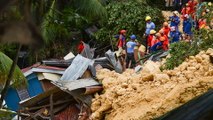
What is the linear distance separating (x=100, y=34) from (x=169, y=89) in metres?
12.3

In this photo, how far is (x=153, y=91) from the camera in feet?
39.5

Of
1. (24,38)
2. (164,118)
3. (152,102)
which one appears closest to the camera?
(24,38)

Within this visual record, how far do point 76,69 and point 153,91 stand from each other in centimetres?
476

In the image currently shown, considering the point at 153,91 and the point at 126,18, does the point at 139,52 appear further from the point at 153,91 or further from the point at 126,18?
the point at 153,91

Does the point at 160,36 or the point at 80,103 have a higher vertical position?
the point at 160,36

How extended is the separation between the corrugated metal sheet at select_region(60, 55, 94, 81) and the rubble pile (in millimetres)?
1238

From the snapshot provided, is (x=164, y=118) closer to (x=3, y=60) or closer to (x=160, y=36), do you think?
(x=3, y=60)

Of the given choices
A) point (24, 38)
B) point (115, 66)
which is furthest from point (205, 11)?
point (24, 38)

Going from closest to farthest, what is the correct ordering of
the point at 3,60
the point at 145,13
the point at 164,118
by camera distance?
the point at 3,60
the point at 164,118
the point at 145,13

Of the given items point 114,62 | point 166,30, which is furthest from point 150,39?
point 114,62

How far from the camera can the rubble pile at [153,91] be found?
10492mm

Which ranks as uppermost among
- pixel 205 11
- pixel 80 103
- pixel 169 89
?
pixel 205 11

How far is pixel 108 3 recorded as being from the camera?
24734mm

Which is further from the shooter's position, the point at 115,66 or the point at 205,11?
the point at 115,66
